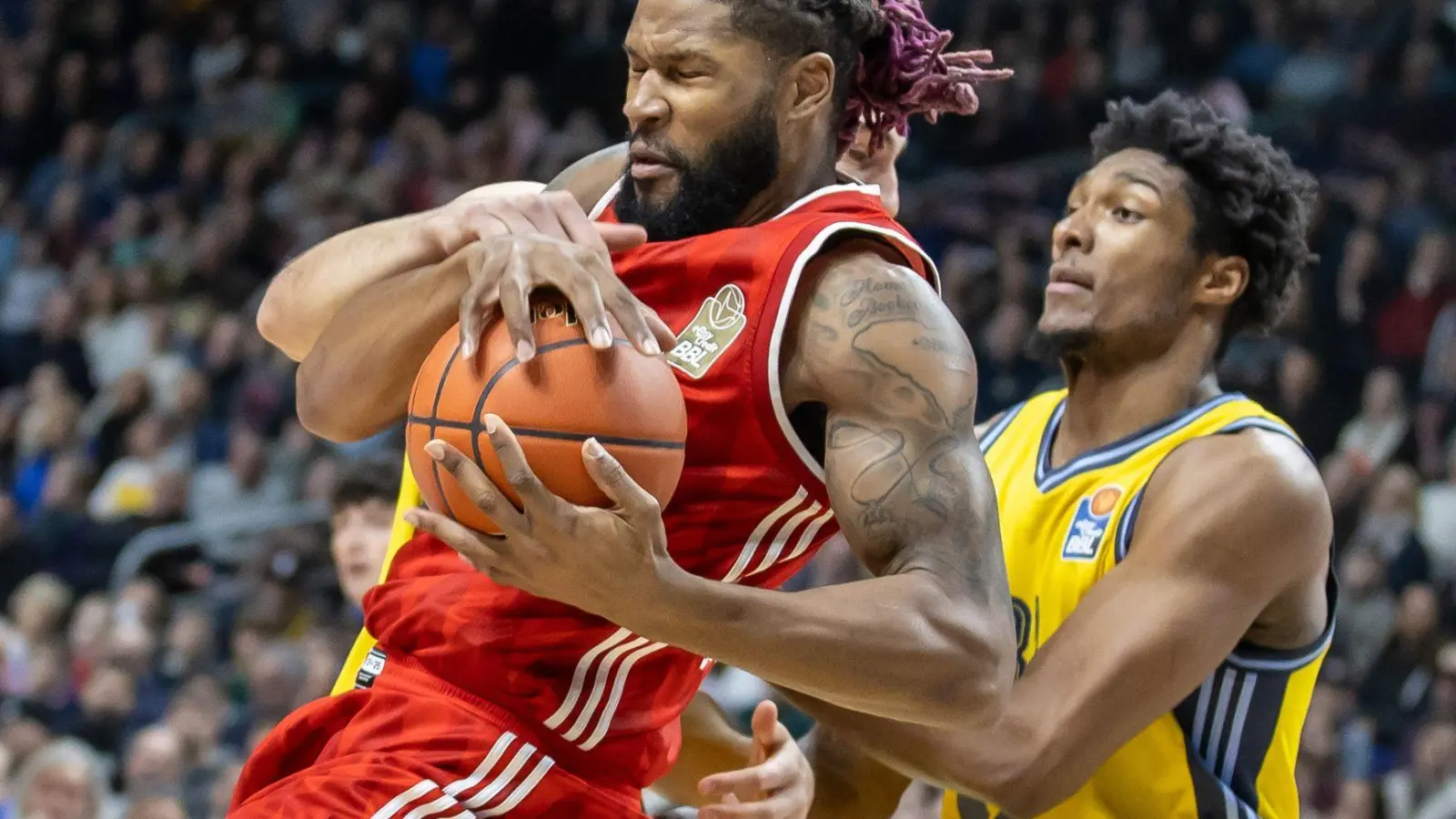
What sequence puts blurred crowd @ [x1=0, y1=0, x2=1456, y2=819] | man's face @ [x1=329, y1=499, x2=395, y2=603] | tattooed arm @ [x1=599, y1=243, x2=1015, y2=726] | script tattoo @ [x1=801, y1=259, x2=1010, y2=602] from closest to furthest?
1. tattooed arm @ [x1=599, y1=243, x2=1015, y2=726]
2. script tattoo @ [x1=801, y1=259, x2=1010, y2=602]
3. man's face @ [x1=329, y1=499, x2=395, y2=603]
4. blurred crowd @ [x1=0, y1=0, x2=1456, y2=819]

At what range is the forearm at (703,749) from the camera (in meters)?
3.39

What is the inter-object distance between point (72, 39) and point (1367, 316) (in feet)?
27.9

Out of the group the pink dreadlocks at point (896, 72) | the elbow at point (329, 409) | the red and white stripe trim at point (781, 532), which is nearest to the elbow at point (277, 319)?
the elbow at point (329, 409)

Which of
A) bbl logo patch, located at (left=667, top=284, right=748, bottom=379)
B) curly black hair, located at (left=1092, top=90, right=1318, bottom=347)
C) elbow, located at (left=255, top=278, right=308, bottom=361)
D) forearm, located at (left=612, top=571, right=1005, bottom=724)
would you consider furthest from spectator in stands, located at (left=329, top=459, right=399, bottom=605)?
forearm, located at (left=612, top=571, right=1005, bottom=724)

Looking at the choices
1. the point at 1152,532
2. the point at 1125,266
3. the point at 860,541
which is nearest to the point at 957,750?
the point at 1152,532

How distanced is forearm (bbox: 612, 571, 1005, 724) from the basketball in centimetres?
16

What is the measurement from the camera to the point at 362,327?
2564 millimetres

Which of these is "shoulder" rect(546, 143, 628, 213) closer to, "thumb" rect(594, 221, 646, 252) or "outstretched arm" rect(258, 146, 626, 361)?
"outstretched arm" rect(258, 146, 626, 361)

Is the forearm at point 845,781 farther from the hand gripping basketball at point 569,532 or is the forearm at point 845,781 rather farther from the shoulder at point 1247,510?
the hand gripping basketball at point 569,532

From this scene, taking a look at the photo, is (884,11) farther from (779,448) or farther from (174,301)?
(174,301)

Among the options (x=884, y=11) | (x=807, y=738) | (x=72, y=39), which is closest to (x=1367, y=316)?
(x=807, y=738)

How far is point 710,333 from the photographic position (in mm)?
2570

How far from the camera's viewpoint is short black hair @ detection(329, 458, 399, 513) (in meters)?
5.19

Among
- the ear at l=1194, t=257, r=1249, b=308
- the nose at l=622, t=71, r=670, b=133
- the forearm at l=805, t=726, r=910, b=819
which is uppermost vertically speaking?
the nose at l=622, t=71, r=670, b=133
